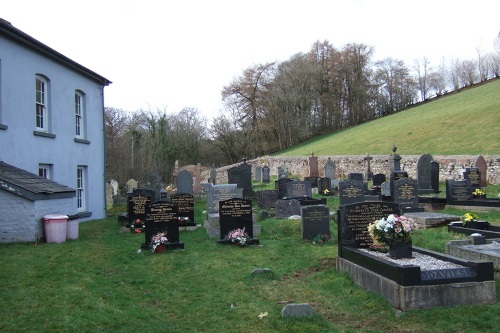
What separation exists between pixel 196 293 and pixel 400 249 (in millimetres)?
3514

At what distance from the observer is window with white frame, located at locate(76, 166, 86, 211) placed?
1945 centimetres

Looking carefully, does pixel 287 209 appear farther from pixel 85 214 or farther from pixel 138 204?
pixel 85 214

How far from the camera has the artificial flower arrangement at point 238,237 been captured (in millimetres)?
12366

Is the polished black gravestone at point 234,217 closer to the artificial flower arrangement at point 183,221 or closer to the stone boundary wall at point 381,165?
the artificial flower arrangement at point 183,221

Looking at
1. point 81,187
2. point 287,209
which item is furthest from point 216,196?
point 81,187

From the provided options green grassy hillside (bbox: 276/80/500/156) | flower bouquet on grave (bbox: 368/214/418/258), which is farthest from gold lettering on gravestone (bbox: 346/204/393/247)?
green grassy hillside (bbox: 276/80/500/156)

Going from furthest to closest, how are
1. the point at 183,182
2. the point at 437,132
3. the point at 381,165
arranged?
the point at 437,132 → the point at 381,165 → the point at 183,182

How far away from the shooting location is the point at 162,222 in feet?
40.0

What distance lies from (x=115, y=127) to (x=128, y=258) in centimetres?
3164

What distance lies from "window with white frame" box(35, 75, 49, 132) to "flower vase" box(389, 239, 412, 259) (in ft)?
43.7

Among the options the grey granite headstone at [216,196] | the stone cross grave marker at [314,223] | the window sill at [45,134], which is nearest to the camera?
the stone cross grave marker at [314,223]

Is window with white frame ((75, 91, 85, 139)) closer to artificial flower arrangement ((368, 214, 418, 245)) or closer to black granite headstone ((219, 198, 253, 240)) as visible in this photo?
black granite headstone ((219, 198, 253, 240))

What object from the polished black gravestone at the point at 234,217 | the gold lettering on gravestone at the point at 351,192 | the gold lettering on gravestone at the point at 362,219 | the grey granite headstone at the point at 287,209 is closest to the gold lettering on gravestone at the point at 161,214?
the polished black gravestone at the point at 234,217

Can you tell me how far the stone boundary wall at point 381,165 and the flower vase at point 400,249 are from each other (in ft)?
67.1
